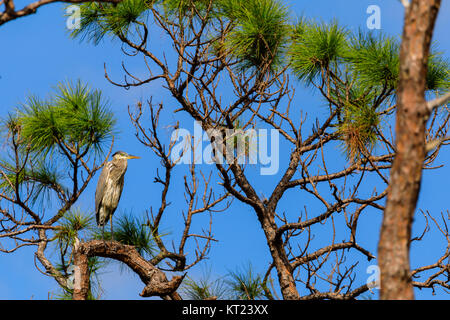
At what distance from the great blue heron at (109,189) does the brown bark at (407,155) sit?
2.69 metres

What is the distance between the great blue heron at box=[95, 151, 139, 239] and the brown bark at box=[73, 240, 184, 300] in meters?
0.73

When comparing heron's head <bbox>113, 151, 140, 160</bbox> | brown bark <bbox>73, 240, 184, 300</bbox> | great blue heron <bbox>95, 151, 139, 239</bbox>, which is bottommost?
brown bark <bbox>73, 240, 184, 300</bbox>

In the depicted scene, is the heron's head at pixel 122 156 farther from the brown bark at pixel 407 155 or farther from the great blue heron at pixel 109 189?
the brown bark at pixel 407 155

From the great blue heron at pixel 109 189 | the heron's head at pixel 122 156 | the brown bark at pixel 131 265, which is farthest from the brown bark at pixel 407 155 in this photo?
the heron's head at pixel 122 156

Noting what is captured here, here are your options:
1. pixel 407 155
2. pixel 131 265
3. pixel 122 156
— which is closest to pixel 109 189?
pixel 122 156

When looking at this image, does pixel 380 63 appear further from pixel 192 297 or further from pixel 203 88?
pixel 192 297

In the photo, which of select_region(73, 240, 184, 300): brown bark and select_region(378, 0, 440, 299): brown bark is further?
select_region(73, 240, 184, 300): brown bark

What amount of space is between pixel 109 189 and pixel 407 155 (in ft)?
9.32

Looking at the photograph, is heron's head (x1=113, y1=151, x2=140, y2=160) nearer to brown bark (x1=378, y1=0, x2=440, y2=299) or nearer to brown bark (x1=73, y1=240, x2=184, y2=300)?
brown bark (x1=73, y1=240, x2=184, y2=300)

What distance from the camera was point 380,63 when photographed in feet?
13.4

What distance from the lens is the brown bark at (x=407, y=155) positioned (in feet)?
6.71

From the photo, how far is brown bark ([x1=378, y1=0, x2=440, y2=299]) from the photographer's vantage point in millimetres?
2045

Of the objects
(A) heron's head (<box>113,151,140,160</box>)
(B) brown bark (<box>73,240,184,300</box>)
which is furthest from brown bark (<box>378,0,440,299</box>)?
(A) heron's head (<box>113,151,140,160</box>)
